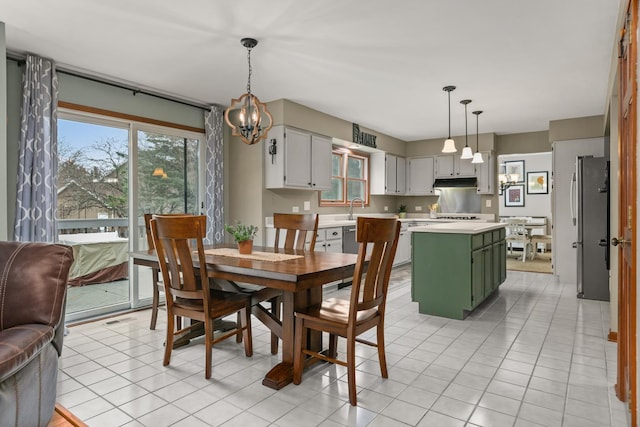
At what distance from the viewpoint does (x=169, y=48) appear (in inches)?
129

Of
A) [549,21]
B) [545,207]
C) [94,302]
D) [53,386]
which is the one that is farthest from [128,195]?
[545,207]

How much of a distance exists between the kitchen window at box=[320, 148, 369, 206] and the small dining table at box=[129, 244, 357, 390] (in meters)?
3.45

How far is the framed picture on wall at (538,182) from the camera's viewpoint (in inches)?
373

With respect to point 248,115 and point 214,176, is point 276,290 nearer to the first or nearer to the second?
point 248,115

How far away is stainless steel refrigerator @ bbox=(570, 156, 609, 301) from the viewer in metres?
4.28

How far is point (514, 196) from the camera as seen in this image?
32.5 feet

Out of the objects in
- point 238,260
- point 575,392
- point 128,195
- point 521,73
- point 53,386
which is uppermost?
point 521,73

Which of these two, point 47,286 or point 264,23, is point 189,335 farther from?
point 264,23

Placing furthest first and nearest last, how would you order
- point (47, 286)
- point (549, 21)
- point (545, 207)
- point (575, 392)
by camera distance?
point (545, 207) → point (549, 21) → point (575, 392) → point (47, 286)

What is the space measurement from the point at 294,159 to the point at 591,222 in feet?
11.5

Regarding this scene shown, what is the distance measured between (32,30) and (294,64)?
2.06m

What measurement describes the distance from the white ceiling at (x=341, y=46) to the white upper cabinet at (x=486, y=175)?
195cm

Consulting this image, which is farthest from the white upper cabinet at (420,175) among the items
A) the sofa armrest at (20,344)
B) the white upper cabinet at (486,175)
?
the sofa armrest at (20,344)

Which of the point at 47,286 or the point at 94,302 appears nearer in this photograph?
the point at 47,286
